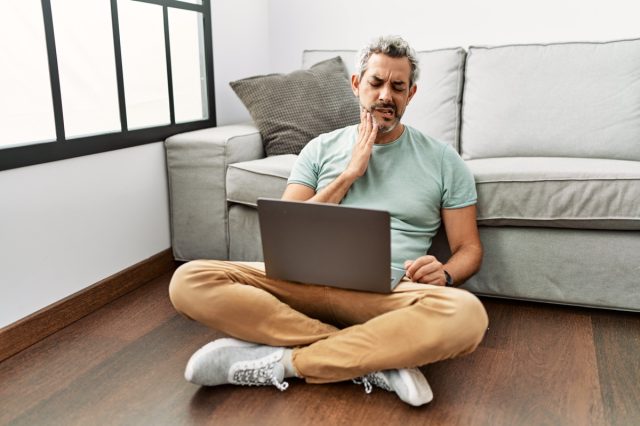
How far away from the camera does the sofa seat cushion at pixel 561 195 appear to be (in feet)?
6.15

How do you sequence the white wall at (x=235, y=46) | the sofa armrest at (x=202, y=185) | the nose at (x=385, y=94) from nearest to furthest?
the nose at (x=385, y=94), the sofa armrest at (x=202, y=185), the white wall at (x=235, y=46)

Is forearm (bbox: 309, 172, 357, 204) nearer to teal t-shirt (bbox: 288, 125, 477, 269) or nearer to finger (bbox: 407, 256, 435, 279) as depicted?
teal t-shirt (bbox: 288, 125, 477, 269)

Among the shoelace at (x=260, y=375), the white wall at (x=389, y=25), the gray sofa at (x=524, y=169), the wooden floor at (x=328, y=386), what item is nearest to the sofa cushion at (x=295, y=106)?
the gray sofa at (x=524, y=169)

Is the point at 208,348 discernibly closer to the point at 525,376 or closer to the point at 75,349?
the point at 75,349

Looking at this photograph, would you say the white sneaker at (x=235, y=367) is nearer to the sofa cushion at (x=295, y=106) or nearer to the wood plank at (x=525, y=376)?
the wood plank at (x=525, y=376)

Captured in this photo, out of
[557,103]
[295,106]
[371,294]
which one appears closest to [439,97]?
[557,103]

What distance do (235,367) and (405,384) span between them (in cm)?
43

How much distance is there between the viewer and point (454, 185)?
1.77 meters

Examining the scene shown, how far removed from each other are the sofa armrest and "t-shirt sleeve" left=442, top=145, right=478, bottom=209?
0.93 meters

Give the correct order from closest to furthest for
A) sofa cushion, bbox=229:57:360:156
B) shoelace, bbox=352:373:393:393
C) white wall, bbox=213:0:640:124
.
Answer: shoelace, bbox=352:373:393:393 → sofa cushion, bbox=229:57:360:156 → white wall, bbox=213:0:640:124

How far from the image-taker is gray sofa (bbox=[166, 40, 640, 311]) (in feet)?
6.33

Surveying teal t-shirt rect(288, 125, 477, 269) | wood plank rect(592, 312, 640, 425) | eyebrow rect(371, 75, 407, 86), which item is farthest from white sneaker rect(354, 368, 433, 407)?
eyebrow rect(371, 75, 407, 86)

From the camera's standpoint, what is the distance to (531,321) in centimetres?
197

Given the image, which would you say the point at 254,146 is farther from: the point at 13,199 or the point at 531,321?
the point at 531,321
